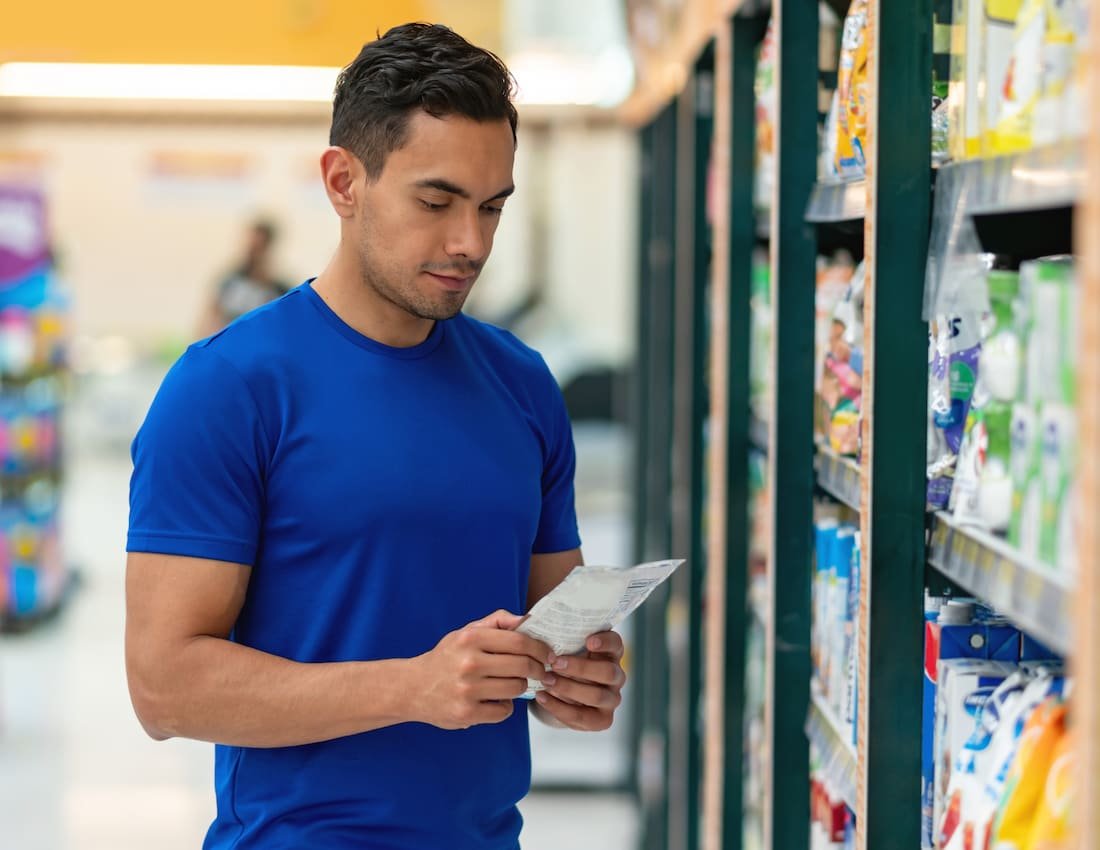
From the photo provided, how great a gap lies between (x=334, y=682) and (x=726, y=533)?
1.24 m

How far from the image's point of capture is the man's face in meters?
1.49

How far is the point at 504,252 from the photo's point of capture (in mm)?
13797

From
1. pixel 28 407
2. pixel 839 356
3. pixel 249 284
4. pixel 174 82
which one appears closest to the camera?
pixel 839 356

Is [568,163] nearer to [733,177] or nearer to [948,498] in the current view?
[733,177]

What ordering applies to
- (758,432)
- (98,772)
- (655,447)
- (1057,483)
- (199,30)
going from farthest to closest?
(98,772) < (199,30) < (655,447) < (758,432) < (1057,483)

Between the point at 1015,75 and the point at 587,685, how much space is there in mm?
763

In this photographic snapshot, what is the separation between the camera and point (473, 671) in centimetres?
137

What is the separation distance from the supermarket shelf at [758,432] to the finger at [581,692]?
2.73 ft

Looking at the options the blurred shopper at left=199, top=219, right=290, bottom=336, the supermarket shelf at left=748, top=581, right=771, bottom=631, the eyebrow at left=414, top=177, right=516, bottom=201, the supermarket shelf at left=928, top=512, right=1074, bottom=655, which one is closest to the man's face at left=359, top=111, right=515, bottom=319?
the eyebrow at left=414, top=177, right=516, bottom=201

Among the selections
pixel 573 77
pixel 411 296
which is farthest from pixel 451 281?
pixel 573 77

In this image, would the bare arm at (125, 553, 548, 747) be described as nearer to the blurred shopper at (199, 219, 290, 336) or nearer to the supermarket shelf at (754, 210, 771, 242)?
the supermarket shelf at (754, 210, 771, 242)

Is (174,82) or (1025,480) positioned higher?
(174,82)

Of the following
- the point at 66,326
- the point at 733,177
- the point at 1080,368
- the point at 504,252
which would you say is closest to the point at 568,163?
the point at 504,252

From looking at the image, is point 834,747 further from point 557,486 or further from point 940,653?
point 557,486
